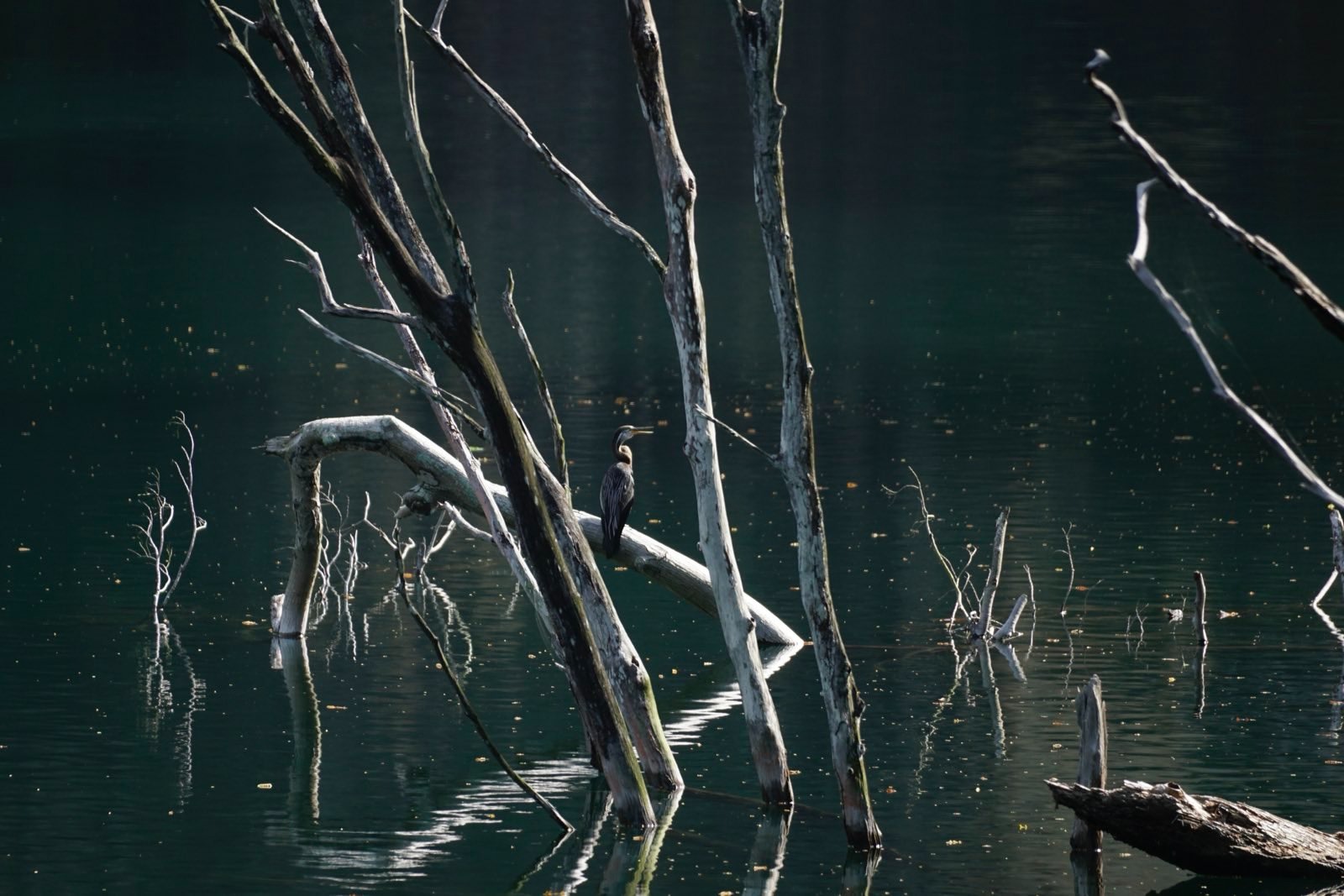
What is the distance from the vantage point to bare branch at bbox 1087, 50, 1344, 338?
4.69 metres

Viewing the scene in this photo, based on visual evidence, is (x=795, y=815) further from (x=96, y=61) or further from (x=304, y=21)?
(x=96, y=61)

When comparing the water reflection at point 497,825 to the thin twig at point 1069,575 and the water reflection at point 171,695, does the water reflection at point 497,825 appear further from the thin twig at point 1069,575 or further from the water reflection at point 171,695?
the thin twig at point 1069,575

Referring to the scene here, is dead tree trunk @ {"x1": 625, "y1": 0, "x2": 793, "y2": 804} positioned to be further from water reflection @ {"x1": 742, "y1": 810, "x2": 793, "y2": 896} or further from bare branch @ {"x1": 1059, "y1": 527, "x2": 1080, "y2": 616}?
bare branch @ {"x1": 1059, "y1": 527, "x2": 1080, "y2": 616}

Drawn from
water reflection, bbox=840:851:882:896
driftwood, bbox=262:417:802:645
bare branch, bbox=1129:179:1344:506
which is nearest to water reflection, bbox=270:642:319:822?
driftwood, bbox=262:417:802:645

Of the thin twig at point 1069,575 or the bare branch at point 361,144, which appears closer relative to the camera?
the bare branch at point 361,144

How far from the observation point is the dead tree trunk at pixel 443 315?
9641mm

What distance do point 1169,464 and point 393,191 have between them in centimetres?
1679

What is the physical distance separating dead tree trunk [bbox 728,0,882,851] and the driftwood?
156 inches

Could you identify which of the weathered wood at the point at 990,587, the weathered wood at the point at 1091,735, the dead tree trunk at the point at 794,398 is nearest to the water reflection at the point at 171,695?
the dead tree trunk at the point at 794,398

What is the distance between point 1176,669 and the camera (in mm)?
15391

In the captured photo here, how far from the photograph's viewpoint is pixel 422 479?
1412 centimetres

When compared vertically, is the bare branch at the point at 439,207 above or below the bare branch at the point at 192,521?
above

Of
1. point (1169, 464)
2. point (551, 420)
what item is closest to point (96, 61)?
point (1169, 464)

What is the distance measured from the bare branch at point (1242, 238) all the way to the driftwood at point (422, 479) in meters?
9.11
